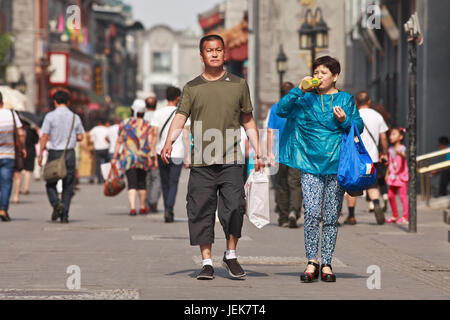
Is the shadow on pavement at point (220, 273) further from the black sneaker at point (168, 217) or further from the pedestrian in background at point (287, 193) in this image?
the black sneaker at point (168, 217)

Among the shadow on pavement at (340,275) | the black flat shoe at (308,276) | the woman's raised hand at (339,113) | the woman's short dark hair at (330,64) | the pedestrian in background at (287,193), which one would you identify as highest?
the woman's short dark hair at (330,64)

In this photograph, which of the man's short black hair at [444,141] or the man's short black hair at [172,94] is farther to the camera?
the man's short black hair at [444,141]

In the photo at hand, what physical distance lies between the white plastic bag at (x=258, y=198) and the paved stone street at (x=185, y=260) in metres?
0.48

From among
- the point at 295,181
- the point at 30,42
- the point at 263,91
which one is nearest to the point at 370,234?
the point at 295,181

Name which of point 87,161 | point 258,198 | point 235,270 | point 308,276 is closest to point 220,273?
point 235,270

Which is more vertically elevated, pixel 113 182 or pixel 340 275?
pixel 113 182

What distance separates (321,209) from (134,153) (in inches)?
324

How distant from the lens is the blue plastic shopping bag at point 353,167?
28.1 feet

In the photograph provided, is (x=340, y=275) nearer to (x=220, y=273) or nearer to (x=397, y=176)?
(x=220, y=273)

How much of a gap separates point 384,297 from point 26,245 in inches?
199

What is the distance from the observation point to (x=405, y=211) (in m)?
15.9

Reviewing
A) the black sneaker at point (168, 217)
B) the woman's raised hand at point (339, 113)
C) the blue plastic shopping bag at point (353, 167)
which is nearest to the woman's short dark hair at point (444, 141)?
the black sneaker at point (168, 217)

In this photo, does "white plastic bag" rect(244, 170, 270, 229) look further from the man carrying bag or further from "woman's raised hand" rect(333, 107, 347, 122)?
the man carrying bag

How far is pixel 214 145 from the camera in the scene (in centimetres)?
885
